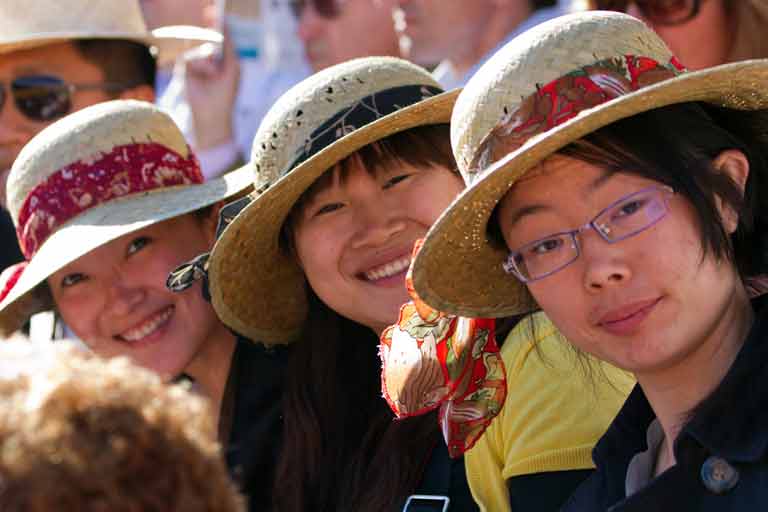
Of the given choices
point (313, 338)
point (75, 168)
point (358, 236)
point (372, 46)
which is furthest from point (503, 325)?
point (372, 46)

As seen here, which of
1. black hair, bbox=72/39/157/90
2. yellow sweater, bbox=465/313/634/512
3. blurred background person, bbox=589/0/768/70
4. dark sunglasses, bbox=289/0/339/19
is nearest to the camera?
yellow sweater, bbox=465/313/634/512

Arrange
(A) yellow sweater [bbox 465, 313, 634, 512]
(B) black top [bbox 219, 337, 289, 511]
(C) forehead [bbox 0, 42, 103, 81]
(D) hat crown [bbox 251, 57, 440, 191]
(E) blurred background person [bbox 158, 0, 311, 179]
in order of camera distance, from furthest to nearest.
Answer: (E) blurred background person [bbox 158, 0, 311, 179] → (C) forehead [bbox 0, 42, 103, 81] → (B) black top [bbox 219, 337, 289, 511] → (D) hat crown [bbox 251, 57, 440, 191] → (A) yellow sweater [bbox 465, 313, 634, 512]

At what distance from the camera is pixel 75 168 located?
363 cm

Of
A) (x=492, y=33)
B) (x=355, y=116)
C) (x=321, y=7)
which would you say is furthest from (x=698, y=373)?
(x=321, y=7)

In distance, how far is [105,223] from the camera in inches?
141

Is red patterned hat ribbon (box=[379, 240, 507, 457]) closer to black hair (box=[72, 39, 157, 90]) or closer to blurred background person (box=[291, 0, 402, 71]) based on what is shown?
black hair (box=[72, 39, 157, 90])

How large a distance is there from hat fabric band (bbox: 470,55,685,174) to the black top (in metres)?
1.39

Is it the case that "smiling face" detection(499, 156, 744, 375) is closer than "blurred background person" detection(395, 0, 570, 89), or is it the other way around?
"smiling face" detection(499, 156, 744, 375)

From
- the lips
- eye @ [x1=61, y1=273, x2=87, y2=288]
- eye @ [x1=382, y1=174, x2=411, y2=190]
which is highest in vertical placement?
the lips

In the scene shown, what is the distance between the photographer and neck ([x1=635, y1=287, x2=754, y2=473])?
2355mm

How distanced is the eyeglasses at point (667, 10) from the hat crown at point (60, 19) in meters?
1.93

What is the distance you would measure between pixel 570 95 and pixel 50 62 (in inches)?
121

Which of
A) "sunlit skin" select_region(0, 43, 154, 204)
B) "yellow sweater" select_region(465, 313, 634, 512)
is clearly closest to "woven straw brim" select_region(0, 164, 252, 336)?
"yellow sweater" select_region(465, 313, 634, 512)

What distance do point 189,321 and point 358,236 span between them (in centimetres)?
71
